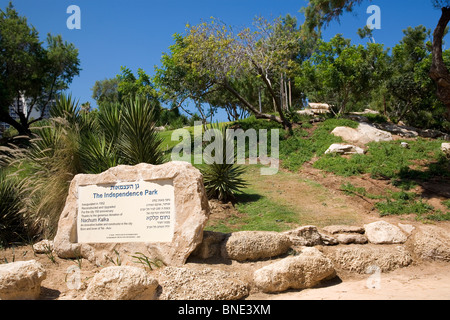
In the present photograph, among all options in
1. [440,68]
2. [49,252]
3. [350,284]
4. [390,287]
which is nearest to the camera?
[390,287]

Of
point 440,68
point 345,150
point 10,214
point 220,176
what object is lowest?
point 10,214

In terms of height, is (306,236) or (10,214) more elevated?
(10,214)

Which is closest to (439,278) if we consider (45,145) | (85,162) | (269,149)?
(85,162)

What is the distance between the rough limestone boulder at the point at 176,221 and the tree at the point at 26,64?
62.2 feet

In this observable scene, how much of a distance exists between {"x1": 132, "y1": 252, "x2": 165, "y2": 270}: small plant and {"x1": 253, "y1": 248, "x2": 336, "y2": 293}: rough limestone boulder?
1575 mm

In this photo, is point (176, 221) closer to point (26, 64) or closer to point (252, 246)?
point (252, 246)

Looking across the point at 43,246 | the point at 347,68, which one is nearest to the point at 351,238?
the point at 43,246

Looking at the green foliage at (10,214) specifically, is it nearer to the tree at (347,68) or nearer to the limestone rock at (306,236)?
the limestone rock at (306,236)

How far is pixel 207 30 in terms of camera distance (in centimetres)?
2009

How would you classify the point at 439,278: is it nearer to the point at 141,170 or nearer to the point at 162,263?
the point at 162,263

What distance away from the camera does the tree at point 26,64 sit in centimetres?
2350

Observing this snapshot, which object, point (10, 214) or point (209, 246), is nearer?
point (209, 246)

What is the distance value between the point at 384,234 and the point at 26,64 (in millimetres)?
23938

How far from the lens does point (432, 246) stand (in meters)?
6.98
